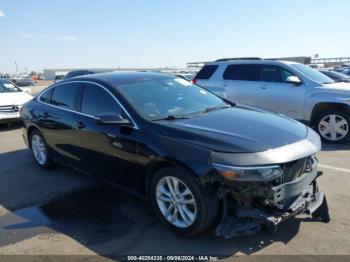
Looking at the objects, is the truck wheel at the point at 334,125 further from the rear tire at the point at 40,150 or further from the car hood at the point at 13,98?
the car hood at the point at 13,98

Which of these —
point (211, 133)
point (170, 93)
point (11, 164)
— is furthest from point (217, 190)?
point (11, 164)

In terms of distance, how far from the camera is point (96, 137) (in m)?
4.50

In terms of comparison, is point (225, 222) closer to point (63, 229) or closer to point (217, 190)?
point (217, 190)

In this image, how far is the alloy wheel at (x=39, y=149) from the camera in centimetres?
609

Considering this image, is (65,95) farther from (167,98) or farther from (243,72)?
(243,72)

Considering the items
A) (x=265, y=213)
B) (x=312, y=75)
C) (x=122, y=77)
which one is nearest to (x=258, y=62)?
(x=312, y=75)

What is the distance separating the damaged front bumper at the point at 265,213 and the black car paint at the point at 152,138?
1.37 ft

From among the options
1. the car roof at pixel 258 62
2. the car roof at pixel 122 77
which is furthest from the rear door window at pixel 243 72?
the car roof at pixel 122 77

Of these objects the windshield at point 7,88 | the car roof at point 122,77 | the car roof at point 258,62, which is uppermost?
the car roof at point 122,77

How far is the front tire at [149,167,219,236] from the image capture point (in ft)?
10.9

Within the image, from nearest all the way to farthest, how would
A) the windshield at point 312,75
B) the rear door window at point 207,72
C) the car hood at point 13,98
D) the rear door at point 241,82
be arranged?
the windshield at point 312,75, the rear door at point 241,82, the rear door window at point 207,72, the car hood at point 13,98

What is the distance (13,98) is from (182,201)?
343 inches

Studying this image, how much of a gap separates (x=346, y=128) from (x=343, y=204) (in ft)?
11.9

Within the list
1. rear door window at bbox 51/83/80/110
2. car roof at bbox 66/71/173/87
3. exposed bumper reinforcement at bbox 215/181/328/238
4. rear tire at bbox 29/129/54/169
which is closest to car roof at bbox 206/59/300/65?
car roof at bbox 66/71/173/87
